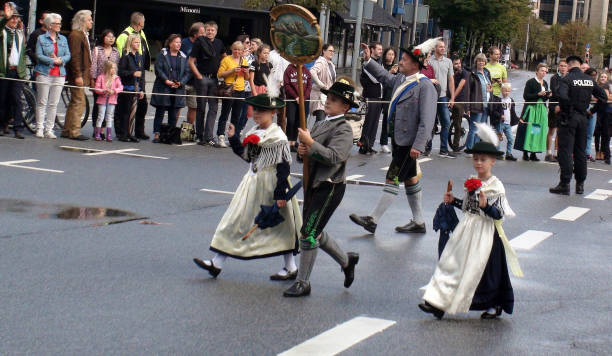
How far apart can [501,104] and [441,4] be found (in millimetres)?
43720

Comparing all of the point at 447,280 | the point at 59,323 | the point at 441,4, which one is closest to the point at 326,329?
the point at 447,280

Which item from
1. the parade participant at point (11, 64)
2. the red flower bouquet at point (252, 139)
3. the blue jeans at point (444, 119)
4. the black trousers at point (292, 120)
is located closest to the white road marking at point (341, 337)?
the red flower bouquet at point (252, 139)

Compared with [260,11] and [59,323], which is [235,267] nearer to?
[59,323]

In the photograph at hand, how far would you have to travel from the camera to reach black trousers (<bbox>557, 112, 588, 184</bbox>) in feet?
46.1

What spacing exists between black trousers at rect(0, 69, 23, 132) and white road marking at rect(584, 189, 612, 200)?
8.31m

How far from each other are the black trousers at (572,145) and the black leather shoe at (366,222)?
16.1 feet

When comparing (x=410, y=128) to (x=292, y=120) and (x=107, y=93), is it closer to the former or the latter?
(x=292, y=120)

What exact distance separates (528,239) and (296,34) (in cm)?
387

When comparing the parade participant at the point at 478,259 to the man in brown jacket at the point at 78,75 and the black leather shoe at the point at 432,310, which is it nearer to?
the black leather shoe at the point at 432,310

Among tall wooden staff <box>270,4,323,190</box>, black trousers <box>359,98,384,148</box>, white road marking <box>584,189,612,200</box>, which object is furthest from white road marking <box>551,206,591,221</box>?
tall wooden staff <box>270,4,323,190</box>

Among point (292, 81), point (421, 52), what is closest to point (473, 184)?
point (421, 52)

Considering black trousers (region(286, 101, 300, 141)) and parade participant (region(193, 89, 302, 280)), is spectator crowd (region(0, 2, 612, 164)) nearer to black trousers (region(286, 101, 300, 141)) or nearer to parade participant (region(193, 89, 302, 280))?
black trousers (region(286, 101, 300, 141))

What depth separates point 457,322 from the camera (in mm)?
6781

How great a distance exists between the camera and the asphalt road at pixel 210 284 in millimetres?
6016
